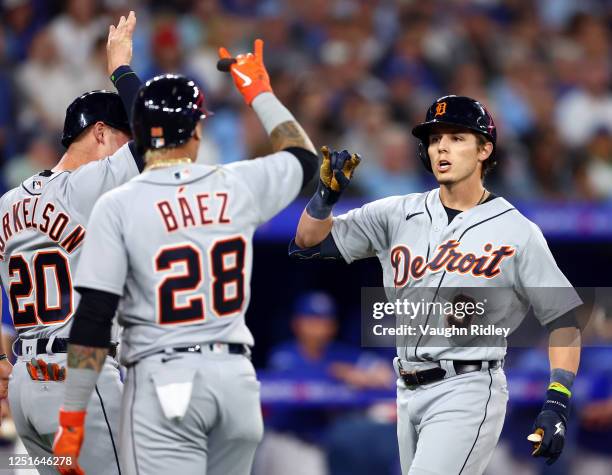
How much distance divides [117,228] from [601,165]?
243 inches

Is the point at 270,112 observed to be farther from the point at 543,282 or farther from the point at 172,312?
the point at 543,282

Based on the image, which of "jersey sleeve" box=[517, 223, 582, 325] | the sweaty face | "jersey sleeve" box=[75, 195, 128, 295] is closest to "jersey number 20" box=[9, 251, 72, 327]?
"jersey sleeve" box=[75, 195, 128, 295]

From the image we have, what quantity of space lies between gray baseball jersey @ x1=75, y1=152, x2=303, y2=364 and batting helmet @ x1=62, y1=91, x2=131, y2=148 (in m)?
0.86

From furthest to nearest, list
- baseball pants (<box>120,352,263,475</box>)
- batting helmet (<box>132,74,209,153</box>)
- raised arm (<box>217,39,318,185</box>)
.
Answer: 1. raised arm (<box>217,39,318,185</box>)
2. batting helmet (<box>132,74,209,153</box>)
3. baseball pants (<box>120,352,263,475</box>)

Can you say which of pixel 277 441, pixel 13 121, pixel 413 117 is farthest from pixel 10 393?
pixel 413 117

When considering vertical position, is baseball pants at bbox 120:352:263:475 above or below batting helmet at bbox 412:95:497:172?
below

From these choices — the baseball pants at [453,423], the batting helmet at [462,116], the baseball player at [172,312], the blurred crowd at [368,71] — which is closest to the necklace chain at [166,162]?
the baseball player at [172,312]

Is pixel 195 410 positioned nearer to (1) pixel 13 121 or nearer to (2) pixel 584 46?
(1) pixel 13 121

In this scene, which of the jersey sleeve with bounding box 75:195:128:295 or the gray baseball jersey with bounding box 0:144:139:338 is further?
the gray baseball jersey with bounding box 0:144:139:338

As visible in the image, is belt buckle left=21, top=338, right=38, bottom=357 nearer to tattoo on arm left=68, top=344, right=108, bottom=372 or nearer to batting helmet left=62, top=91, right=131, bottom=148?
tattoo on arm left=68, top=344, right=108, bottom=372

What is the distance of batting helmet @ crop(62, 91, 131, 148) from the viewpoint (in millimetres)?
4266

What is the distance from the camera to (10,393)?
161 inches

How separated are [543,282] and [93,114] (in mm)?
1953

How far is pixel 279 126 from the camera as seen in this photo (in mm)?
3740
